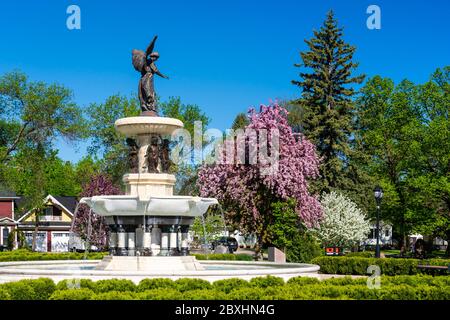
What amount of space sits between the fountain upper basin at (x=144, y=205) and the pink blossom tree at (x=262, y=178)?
1769cm

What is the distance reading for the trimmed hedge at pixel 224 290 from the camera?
14.2 meters

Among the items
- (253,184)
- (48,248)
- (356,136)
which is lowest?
(48,248)

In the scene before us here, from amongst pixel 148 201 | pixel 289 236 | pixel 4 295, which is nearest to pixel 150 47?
pixel 148 201

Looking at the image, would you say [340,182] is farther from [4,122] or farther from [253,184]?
[4,122]

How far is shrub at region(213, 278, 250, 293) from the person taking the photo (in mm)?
16062

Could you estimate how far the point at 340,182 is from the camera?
5228cm

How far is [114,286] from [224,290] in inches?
95.1

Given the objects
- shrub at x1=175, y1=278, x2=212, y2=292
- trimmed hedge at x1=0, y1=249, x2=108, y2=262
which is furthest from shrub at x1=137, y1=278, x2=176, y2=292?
trimmed hedge at x1=0, y1=249, x2=108, y2=262

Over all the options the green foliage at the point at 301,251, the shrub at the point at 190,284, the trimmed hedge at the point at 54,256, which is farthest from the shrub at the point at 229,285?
the green foliage at the point at 301,251
